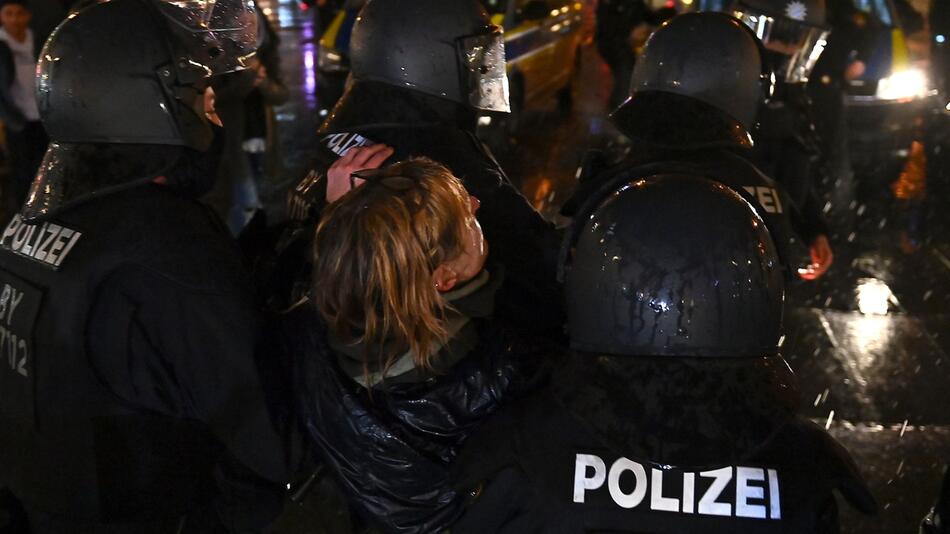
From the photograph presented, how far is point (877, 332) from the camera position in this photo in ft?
18.2

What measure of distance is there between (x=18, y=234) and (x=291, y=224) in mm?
812

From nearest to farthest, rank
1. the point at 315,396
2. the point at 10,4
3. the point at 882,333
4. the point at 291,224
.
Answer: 1. the point at 315,396
2. the point at 291,224
3. the point at 882,333
4. the point at 10,4

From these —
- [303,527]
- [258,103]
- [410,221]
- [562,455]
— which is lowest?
[303,527]

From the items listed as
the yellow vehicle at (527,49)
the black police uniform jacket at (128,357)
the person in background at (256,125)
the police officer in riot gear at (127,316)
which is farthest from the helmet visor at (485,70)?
the yellow vehicle at (527,49)

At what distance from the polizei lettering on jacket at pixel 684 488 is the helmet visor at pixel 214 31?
55.7 inches

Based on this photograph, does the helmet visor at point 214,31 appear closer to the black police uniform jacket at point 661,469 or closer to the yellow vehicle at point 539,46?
the black police uniform jacket at point 661,469

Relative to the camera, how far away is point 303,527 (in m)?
3.87

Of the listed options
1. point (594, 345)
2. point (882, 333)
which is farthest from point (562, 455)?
point (882, 333)

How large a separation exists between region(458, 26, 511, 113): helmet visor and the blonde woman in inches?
39.4

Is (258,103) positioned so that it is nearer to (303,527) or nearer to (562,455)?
(303,527)

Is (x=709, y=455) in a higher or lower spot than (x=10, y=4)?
higher

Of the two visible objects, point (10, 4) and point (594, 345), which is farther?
point (10, 4)

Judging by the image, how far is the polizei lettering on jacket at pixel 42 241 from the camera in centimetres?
213

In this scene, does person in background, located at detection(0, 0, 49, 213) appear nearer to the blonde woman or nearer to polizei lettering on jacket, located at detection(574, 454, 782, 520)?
the blonde woman
